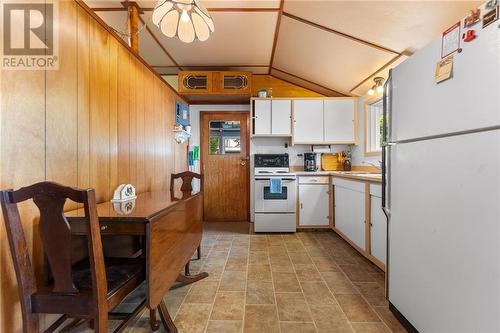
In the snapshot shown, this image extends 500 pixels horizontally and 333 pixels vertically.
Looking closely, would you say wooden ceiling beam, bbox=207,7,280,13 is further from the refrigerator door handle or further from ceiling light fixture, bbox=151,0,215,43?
the refrigerator door handle

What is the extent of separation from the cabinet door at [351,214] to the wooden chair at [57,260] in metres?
2.43

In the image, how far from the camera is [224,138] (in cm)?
439

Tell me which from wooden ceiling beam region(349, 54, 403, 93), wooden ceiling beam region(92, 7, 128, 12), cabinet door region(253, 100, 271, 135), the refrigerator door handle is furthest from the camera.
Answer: cabinet door region(253, 100, 271, 135)

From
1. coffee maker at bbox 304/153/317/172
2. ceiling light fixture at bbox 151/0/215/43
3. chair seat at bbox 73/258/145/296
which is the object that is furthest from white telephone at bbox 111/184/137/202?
coffee maker at bbox 304/153/317/172

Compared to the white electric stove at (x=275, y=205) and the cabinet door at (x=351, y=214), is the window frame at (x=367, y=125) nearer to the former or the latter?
the cabinet door at (x=351, y=214)

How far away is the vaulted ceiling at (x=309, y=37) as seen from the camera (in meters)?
2.06

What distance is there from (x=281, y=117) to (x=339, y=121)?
3.09 ft

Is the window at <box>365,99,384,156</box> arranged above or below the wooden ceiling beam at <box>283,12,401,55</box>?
below

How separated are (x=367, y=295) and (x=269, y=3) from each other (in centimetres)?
276

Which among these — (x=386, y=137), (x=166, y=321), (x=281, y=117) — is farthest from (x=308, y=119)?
(x=166, y=321)

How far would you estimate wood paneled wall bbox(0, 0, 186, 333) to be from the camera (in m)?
1.17

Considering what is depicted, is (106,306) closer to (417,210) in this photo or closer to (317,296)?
(317,296)

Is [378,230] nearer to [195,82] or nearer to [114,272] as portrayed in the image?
[114,272]

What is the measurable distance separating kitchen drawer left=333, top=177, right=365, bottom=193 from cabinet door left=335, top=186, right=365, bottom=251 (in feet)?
0.13
